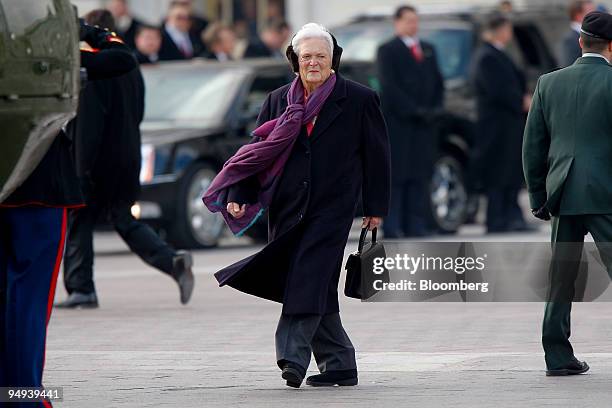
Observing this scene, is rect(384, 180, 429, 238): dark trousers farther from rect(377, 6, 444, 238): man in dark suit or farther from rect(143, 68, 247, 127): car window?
rect(143, 68, 247, 127): car window

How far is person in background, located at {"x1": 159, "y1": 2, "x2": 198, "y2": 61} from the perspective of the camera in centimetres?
1998

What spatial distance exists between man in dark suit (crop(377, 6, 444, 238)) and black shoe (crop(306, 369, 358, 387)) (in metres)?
9.03

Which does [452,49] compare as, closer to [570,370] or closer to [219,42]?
[219,42]

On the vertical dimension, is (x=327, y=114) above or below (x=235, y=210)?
above

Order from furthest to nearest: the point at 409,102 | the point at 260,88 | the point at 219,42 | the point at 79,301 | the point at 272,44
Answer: the point at 272,44 → the point at 219,42 → the point at 260,88 → the point at 409,102 → the point at 79,301

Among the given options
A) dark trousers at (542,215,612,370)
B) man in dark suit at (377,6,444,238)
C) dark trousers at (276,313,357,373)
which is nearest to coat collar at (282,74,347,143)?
dark trousers at (276,313,357,373)

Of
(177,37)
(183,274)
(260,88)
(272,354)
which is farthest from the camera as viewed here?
(177,37)

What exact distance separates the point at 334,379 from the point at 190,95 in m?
9.40

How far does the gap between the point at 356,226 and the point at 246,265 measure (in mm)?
11707

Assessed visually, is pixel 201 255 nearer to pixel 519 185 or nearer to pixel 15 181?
pixel 519 185

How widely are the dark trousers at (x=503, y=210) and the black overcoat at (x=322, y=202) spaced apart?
1005 cm

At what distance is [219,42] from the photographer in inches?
840

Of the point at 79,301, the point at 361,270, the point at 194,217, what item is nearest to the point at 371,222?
the point at 361,270
